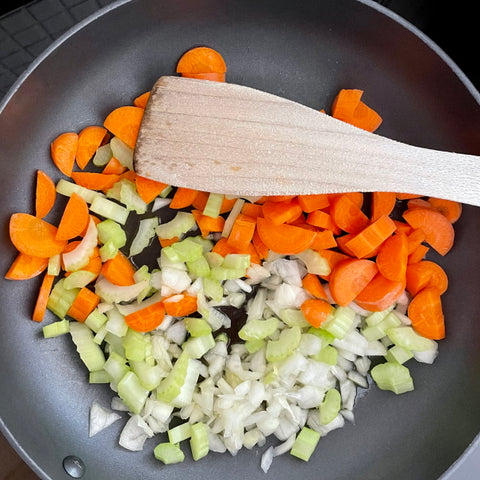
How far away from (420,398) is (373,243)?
55 centimetres

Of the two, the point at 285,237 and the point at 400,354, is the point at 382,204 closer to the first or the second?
the point at 285,237

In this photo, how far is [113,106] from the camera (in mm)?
1881

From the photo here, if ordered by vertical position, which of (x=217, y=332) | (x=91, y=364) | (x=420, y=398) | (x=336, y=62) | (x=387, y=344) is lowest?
(x=420, y=398)

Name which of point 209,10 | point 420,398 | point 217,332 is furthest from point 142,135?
point 420,398

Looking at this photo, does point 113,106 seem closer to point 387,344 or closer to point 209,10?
point 209,10

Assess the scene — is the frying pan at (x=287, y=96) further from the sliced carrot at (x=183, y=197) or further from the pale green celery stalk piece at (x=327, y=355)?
the sliced carrot at (x=183, y=197)

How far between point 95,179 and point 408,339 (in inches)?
41.9

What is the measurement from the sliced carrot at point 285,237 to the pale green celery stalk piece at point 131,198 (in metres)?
0.36

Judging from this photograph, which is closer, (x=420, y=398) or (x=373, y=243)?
(x=373, y=243)

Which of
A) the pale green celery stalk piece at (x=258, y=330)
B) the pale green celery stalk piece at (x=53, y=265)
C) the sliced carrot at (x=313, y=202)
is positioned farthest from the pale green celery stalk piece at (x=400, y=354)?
the pale green celery stalk piece at (x=53, y=265)

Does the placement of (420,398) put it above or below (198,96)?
below

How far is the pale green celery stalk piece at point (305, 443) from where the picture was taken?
1865 mm

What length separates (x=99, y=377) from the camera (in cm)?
188

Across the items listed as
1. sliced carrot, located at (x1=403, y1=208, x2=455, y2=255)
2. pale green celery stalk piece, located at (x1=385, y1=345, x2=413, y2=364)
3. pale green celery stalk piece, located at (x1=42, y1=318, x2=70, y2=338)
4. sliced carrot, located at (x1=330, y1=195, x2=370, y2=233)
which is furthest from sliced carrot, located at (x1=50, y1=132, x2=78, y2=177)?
pale green celery stalk piece, located at (x1=385, y1=345, x2=413, y2=364)
